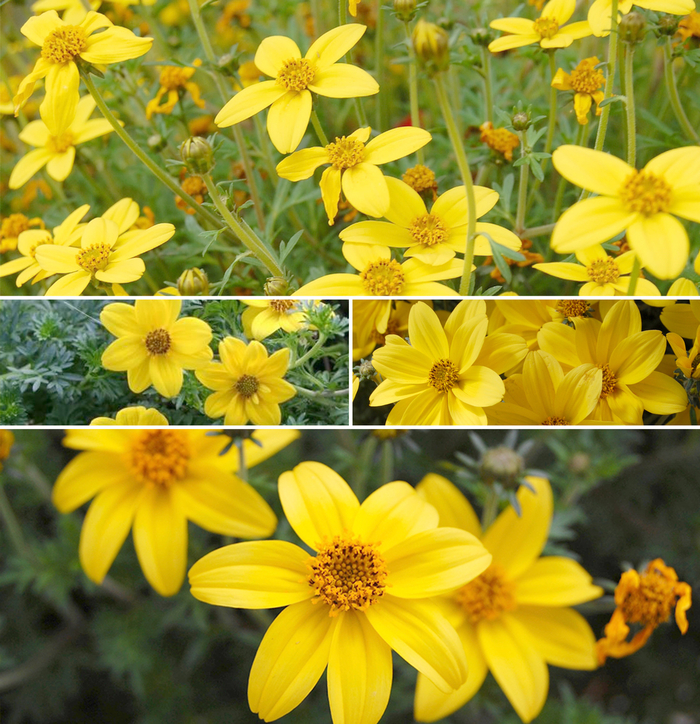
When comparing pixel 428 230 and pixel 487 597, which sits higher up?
pixel 428 230

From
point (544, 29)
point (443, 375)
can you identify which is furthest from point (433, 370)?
point (544, 29)

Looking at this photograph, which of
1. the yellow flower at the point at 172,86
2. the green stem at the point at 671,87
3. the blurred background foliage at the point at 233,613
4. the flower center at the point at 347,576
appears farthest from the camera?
the blurred background foliage at the point at 233,613

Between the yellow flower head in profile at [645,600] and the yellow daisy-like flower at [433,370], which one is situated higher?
the yellow daisy-like flower at [433,370]

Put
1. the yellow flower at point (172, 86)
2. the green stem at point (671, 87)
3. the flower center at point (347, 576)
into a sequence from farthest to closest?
the yellow flower at point (172, 86) < the green stem at point (671, 87) < the flower center at point (347, 576)

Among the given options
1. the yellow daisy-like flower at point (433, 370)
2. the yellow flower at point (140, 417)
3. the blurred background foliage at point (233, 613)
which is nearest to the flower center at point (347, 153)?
the yellow daisy-like flower at point (433, 370)

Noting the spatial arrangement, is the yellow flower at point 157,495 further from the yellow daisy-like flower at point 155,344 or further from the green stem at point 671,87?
the green stem at point 671,87

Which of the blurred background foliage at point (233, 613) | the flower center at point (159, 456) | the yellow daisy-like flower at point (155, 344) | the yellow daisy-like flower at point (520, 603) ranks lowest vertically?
the blurred background foliage at point (233, 613)

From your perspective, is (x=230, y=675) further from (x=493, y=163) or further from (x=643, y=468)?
(x=493, y=163)

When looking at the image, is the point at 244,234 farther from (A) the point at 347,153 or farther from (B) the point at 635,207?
(B) the point at 635,207
